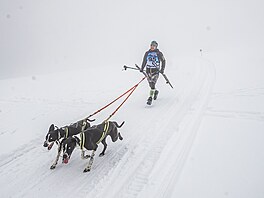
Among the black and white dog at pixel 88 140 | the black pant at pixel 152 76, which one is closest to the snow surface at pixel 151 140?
the black and white dog at pixel 88 140

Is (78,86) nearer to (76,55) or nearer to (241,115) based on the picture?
(241,115)

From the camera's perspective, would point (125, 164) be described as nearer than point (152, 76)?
Yes

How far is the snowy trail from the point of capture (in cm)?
398

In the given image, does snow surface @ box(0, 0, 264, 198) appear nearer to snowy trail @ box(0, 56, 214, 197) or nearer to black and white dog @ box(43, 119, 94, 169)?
snowy trail @ box(0, 56, 214, 197)

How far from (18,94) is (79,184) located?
30.0 feet

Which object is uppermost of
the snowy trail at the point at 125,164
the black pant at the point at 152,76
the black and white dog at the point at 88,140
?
the black pant at the point at 152,76

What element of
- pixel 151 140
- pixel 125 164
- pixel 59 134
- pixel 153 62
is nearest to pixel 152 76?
pixel 153 62

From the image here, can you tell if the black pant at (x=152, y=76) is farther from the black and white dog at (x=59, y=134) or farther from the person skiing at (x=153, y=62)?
the black and white dog at (x=59, y=134)

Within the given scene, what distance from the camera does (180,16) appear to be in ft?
304

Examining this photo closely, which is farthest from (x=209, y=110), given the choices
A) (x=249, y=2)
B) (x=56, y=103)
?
(x=249, y=2)

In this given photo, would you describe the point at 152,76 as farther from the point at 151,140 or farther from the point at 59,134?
the point at 59,134

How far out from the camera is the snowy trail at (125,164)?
3980 millimetres

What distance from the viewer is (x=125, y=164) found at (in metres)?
4.62

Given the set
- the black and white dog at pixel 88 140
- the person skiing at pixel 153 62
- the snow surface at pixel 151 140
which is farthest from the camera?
the person skiing at pixel 153 62
